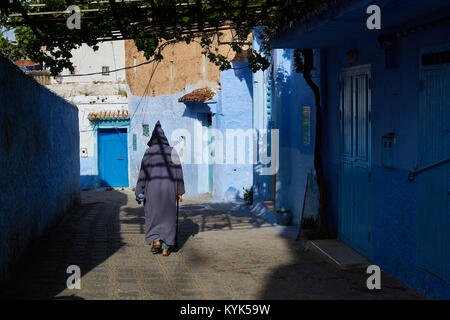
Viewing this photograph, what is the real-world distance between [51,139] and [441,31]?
23.5ft

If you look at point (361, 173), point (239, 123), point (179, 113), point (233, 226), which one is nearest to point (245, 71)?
point (239, 123)

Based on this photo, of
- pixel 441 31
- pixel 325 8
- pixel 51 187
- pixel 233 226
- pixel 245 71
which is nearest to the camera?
pixel 441 31

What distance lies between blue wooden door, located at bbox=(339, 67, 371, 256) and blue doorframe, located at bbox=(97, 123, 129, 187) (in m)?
15.1

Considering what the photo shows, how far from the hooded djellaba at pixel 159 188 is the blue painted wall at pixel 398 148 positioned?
2.96 meters

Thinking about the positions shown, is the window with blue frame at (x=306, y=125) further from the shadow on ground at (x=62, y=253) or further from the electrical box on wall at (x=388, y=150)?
the shadow on ground at (x=62, y=253)

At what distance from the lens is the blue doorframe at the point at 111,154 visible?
21.2 m

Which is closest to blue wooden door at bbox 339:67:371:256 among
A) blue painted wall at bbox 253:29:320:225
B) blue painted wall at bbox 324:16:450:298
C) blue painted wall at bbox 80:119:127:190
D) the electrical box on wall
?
blue painted wall at bbox 324:16:450:298

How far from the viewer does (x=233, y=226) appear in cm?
1012

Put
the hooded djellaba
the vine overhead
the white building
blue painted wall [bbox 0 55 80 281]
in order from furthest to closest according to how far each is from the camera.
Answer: the white building
the hooded djellaba
the vine overhead
blue painted wall [bbox 0 55 80 281]

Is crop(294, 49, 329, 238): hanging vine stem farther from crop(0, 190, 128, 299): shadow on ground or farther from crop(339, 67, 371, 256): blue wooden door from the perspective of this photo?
crop(0, 190, 128, 299): shadow on ground

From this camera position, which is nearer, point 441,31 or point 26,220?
point 441,31

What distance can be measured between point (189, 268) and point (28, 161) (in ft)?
9.25

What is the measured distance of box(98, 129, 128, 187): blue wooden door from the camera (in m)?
21.3

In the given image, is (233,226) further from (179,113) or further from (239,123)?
(179,113)
